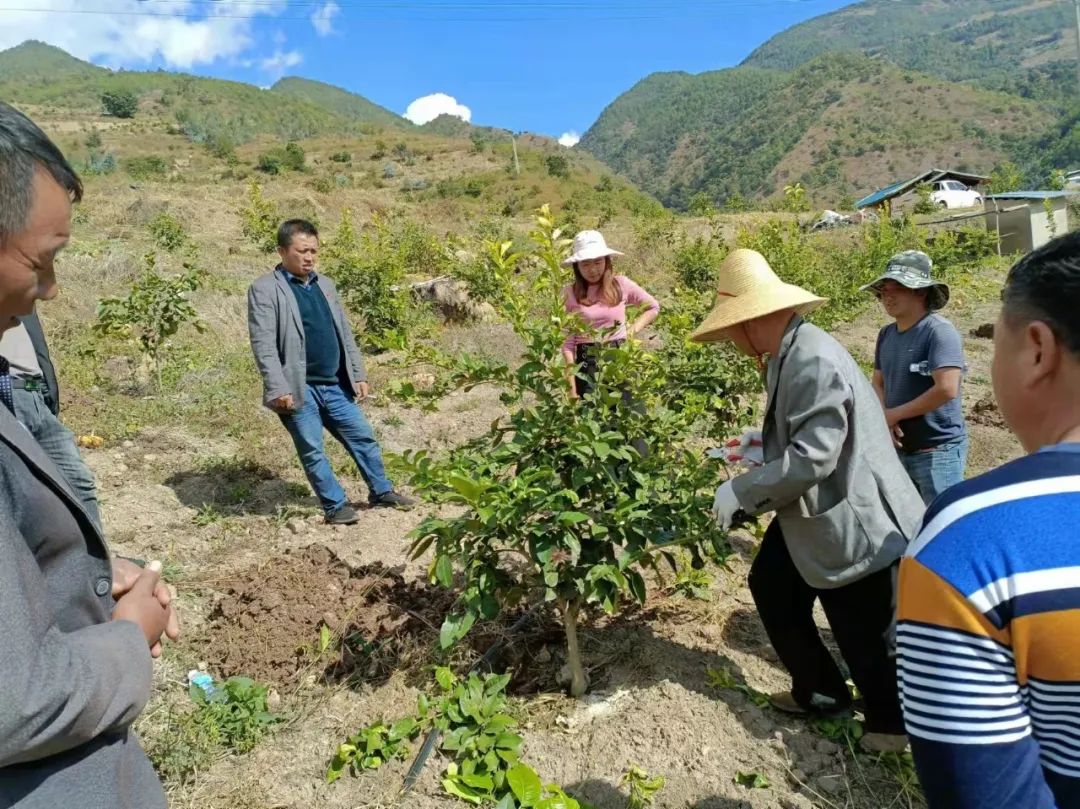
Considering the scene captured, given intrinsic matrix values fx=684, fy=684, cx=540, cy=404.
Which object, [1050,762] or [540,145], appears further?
[540,145]

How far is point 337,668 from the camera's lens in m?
2.84

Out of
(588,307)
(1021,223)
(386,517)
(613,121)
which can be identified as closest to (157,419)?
(386,517)

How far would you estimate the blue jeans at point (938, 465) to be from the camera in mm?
2857

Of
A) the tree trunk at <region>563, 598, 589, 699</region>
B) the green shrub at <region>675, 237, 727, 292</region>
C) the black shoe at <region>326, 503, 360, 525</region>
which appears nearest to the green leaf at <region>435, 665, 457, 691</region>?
the tree trunk at <region>563, 598, 589, 699</region>

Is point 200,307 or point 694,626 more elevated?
point 200,307

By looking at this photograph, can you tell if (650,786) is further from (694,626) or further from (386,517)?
(386,517)

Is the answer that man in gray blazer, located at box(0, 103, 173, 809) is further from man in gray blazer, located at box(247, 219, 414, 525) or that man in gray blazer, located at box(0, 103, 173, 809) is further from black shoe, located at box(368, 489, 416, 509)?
black shoe, located at box(368, 489, 416, 509)

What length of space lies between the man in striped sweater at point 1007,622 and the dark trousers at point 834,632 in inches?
55.4

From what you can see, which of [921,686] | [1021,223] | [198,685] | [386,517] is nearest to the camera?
[921,686]

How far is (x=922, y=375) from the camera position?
2.79 meters

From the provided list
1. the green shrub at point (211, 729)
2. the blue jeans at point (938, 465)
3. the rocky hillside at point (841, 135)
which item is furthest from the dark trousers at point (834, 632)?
the rocky hillside at point (841, 135)

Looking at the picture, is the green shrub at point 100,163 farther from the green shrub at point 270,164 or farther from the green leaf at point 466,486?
the green leaf at point 466,486

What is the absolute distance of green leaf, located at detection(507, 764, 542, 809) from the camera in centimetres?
203

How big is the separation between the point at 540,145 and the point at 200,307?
10501 cm
